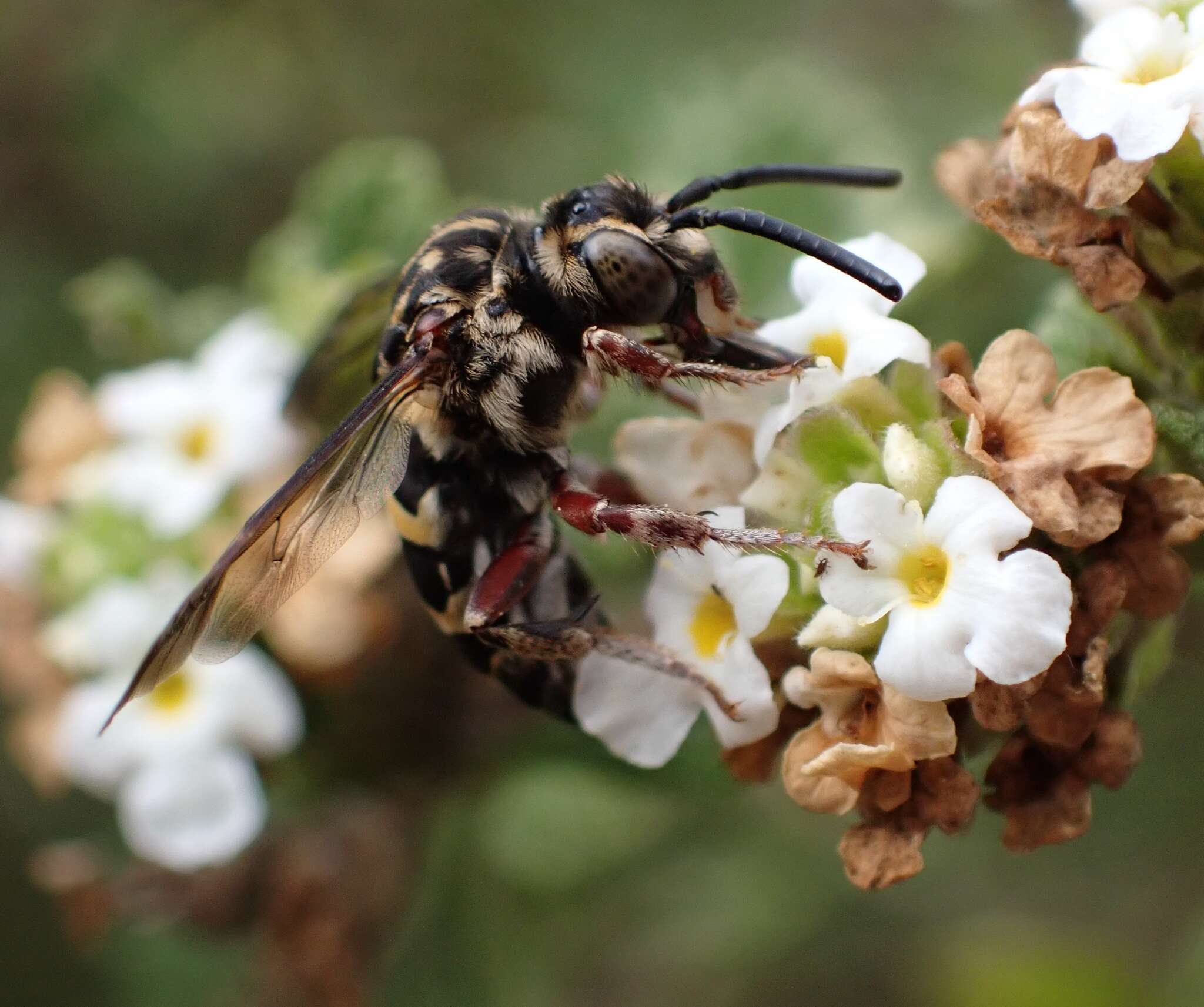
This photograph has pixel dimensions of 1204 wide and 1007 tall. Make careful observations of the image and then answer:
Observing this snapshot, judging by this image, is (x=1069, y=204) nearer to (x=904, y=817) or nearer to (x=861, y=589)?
(x=861, y=589)

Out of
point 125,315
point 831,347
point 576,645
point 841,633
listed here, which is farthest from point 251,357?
point 841,633

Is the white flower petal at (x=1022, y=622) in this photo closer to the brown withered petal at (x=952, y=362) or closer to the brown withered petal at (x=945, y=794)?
the brown withered petal at (x=945, y=794)

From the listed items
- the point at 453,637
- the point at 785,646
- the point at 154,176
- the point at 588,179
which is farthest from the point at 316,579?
the point at 154,176

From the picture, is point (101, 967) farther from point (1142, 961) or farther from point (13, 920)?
point (1142, 961)

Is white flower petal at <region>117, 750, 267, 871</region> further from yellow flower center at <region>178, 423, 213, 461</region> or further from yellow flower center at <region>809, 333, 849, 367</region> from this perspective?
yellow flower center at <region>809, 333, 849, 367</region>

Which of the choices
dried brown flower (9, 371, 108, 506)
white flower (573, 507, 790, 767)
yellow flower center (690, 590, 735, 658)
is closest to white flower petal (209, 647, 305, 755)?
dried brown flower (9, 371, 108, 506)
